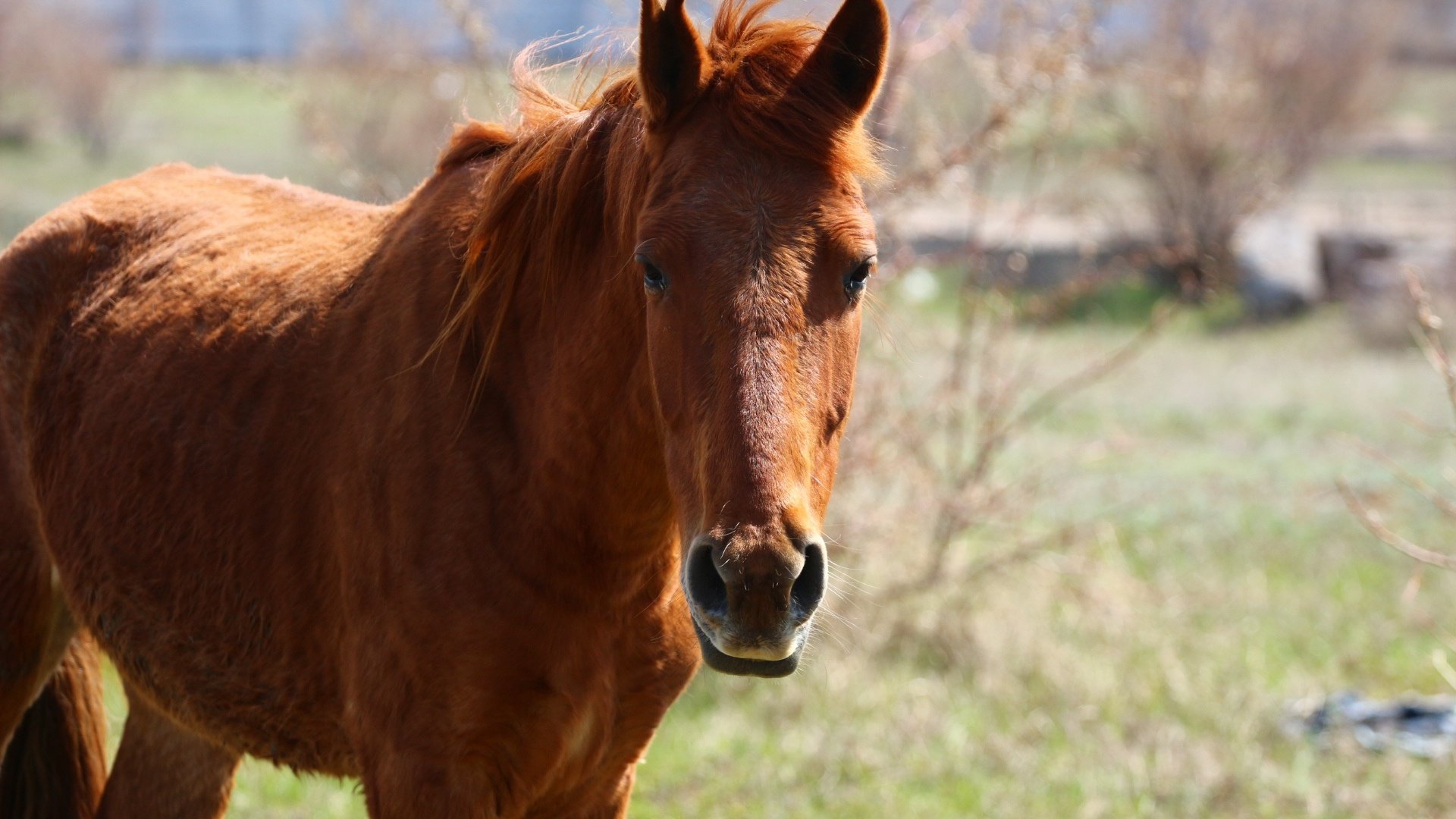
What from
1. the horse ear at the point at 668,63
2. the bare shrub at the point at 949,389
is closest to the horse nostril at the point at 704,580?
the horse ear at the point at 668,63

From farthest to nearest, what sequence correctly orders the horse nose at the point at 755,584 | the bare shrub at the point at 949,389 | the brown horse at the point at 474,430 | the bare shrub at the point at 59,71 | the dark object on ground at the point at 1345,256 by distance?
the bare shrub at the point at 59,71 → the dark object on ground at the point at 1345,256 → the bare shrub at the point at 949,389 → the brown horse at the point at 474,430 → the horse nose at the point at 755,584

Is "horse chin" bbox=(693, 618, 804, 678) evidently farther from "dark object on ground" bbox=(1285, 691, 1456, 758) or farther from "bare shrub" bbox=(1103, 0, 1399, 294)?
"bare shrub" bbox=(1103, 0, 1399, 294)

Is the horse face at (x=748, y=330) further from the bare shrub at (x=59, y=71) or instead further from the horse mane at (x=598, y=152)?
the bare shrub at (x=59, y=71)

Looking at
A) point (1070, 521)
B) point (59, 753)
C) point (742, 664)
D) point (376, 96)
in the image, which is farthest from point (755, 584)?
point (376, 96)

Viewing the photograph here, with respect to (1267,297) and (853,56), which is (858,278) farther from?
(1267,297)

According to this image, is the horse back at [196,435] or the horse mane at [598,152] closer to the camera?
the horse mane at [598,152]

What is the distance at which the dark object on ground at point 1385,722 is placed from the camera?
5.07 m

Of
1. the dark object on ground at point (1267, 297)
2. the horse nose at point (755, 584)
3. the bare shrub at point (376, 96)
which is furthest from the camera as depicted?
the bare shrub at point (376, 96)

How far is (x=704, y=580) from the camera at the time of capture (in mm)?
1994

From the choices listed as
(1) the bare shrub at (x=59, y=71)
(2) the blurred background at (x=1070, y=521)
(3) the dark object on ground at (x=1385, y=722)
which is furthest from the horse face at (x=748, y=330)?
(1) the bare shrub at (x=59, y=71)

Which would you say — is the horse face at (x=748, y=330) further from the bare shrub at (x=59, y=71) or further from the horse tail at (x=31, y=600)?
the bare shrub at (x=59, y=71)

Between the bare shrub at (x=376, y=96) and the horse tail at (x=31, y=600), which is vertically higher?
the horse tail at (x=31, y=600)

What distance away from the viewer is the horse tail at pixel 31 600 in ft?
10.5

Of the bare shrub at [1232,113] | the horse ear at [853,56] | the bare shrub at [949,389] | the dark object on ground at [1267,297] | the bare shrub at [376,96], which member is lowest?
the dark object on ground at [1267,297]
